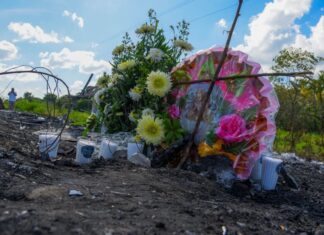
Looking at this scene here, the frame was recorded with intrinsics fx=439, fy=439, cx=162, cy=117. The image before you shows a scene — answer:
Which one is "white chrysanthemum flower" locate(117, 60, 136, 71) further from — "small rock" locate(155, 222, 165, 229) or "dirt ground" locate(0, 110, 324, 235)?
"small rock" locate(155, 222, 165, 229)

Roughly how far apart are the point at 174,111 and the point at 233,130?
64cm

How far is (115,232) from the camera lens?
67.9 inches

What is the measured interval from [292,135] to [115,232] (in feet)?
25.2

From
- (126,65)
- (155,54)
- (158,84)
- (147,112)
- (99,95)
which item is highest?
(155,54)

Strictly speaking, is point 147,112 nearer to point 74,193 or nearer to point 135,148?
point 135,148

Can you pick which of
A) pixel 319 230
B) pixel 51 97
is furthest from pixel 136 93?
pixel 319 230

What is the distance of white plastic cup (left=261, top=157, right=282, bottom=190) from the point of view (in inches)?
138

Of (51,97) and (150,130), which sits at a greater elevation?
(51,97)

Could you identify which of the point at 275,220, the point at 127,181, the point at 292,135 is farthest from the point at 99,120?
the point at 292,135

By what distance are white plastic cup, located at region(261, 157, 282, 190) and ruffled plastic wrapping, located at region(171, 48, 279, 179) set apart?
11 centimetres

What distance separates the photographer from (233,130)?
3.39 meters

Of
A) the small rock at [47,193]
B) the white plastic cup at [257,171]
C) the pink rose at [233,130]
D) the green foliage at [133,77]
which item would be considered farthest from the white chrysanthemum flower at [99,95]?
the small rock at [47,193]

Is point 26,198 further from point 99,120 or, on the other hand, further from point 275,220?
point 99,120

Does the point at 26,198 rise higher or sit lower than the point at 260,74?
lower
